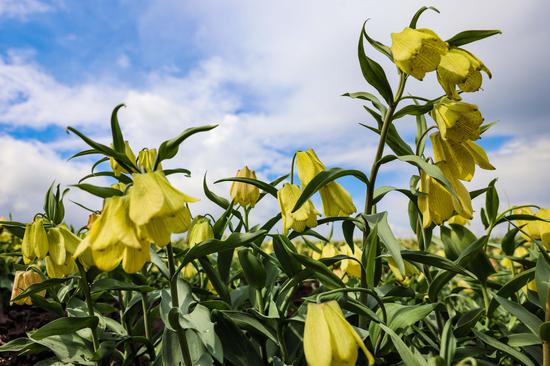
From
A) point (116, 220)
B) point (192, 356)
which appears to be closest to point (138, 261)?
point (116, 220)

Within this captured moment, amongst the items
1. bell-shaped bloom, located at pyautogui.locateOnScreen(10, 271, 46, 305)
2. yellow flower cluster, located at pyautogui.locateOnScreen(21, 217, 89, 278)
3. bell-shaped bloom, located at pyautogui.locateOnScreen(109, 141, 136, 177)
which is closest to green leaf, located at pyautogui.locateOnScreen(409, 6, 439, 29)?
bell-shaped bloom, located at pyautogui.locateOnScreen(109, 141, 136, 177)

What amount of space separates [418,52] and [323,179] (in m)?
0.40

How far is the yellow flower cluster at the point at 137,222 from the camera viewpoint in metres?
1.01

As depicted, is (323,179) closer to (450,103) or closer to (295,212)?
(295,212)

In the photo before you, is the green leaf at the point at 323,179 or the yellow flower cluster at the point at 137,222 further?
the green leaf at the point at 323,179

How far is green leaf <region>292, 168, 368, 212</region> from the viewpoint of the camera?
1.19m

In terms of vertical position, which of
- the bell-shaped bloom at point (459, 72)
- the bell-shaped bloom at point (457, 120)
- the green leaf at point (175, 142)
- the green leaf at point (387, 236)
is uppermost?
the green leaf at point (175, 142)

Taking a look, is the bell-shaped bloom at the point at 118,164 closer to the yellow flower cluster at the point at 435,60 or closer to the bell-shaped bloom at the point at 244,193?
the bell-shaped bloom at the point at 244,193

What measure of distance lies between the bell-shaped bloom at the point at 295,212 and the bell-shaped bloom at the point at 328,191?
0.04 meters

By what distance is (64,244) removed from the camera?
1616 mm

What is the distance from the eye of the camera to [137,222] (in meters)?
1.00

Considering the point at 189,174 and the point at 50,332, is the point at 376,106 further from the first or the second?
the point at 50,332

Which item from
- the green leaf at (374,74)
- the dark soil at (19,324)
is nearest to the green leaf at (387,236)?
the green leaf at (374,74)

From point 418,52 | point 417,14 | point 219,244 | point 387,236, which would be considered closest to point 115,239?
point 219,244
